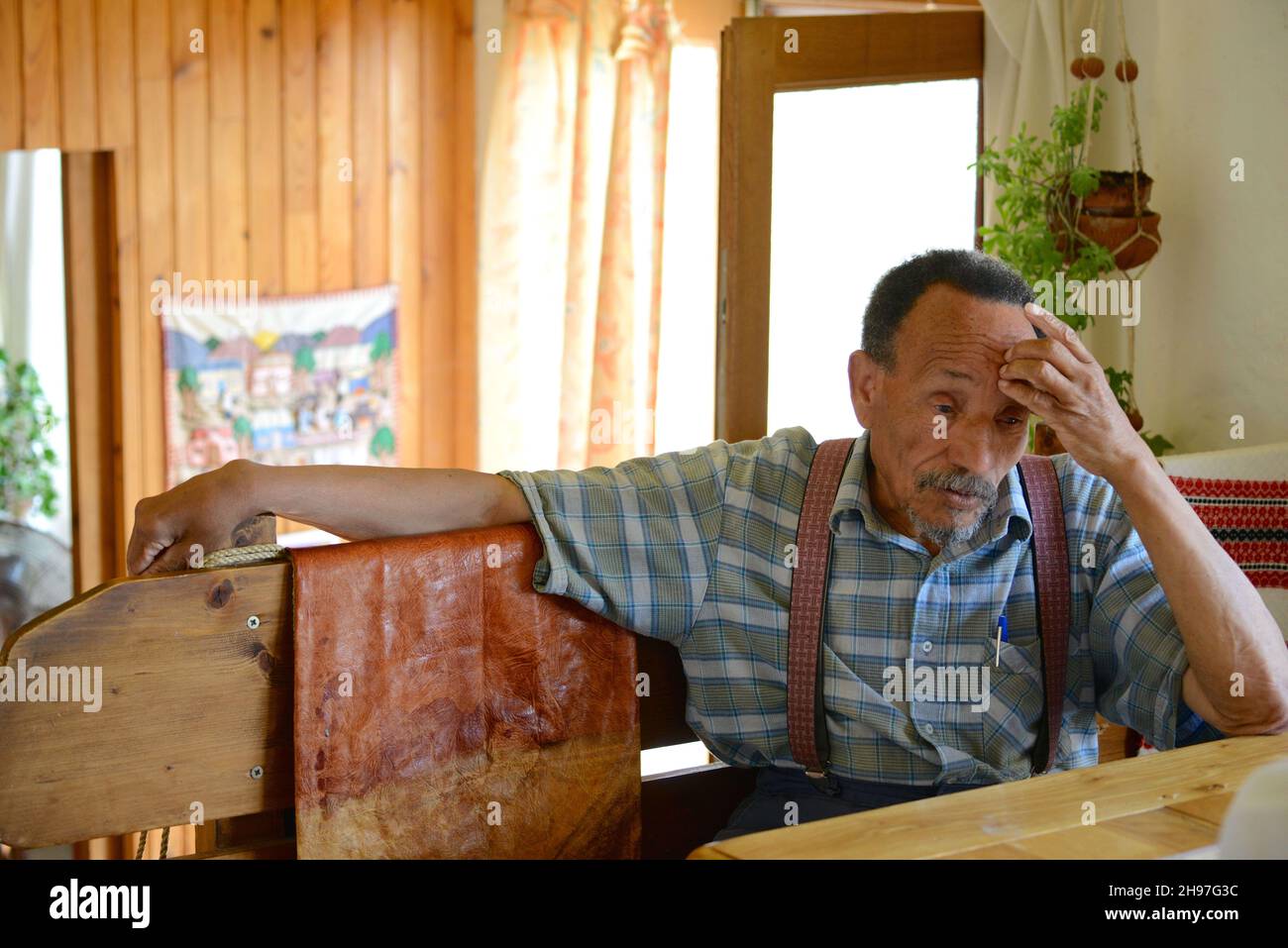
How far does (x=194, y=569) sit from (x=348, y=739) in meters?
0.23

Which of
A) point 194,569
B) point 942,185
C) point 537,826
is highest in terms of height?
point 942,185

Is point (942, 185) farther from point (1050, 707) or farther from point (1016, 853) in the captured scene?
point (1016, 853)

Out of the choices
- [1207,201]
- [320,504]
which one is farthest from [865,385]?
[1207,201]

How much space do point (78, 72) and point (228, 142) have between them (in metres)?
0.40

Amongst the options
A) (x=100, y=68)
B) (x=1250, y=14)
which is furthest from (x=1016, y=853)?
(x=100, y=68)

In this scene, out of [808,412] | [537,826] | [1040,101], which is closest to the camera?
[537,826]

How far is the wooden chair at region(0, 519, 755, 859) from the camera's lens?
117cm

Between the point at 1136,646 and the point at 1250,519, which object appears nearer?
the point at 1136,646

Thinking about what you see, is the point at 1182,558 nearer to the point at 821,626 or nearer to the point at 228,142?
the point at 821,626

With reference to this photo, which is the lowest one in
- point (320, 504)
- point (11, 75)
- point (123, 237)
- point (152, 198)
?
point (320, 504)

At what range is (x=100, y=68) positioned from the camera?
3.29 meters

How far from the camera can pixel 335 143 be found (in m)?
3.71

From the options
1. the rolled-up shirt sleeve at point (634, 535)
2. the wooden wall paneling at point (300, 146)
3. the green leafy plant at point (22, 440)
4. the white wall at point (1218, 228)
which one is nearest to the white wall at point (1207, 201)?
the white wall at point (1218, 228)

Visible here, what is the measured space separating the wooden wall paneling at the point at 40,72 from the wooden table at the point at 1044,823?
2938mm
